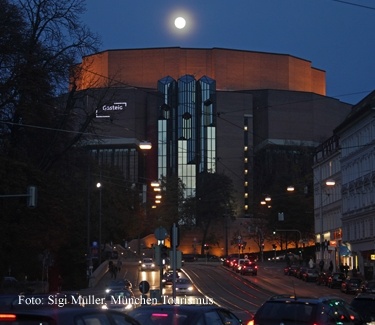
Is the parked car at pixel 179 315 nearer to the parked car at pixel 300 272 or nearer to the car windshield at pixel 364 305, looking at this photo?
the car windshield at pixel 364 305

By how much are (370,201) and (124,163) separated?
63857 mm

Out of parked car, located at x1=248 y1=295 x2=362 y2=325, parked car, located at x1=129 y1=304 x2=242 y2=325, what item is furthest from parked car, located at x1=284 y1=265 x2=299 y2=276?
parked car, located at x1=129 y1=304 x2=242 y2=325

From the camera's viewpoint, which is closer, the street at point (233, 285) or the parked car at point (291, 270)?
the street at point (233, 285)

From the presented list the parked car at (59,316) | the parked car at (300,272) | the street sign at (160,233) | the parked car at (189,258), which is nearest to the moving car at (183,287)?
the street sign at (160,233)

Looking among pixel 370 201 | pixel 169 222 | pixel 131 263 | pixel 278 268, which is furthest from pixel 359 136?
pixel 169 222

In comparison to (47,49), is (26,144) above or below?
below

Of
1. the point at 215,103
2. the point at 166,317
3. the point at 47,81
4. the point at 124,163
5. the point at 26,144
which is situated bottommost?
the point at 166,317

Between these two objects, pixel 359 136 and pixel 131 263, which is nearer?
pixel 359 136

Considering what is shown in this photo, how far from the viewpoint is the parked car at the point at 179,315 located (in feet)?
44.4

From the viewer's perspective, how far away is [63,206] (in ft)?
142

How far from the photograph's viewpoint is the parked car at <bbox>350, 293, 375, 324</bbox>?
2185cm

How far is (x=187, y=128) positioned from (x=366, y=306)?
113 metres

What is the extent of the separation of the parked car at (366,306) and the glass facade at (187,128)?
111037 millimetres

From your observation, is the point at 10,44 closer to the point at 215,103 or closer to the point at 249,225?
the point at 249,225
